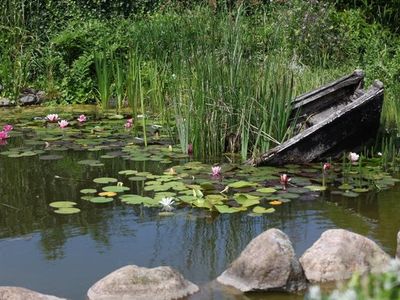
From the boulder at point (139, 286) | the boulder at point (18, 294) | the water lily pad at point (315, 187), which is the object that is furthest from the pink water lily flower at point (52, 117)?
the boulder at point (18, 294)

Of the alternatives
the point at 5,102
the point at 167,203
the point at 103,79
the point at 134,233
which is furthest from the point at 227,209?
the point at 5,102

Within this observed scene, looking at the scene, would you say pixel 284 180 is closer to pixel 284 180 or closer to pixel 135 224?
pixel 284 180

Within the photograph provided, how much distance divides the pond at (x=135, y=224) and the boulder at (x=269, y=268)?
75mm

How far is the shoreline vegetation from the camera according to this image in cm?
645

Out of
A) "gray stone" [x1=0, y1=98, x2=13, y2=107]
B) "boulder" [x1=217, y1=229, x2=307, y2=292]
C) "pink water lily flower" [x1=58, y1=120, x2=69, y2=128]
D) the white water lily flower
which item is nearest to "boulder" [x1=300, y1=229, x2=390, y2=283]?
"boulder" [x1=217, y1=229, x2=307, y2=292]

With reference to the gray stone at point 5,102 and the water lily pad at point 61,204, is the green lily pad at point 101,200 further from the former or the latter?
the gray stone at point 5,102

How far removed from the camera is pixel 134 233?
4695 mm

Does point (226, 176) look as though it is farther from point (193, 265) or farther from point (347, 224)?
point (193, 265)

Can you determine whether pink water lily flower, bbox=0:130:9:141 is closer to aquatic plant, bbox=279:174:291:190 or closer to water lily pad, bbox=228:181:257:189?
water lily pad, bbox=228:181:257:189

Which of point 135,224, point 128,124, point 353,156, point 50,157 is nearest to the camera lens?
point 135,224

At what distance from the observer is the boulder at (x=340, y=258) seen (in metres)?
3.94

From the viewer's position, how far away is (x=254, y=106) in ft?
21.1

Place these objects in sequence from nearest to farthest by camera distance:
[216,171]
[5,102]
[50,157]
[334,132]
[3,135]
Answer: [216,171] < [334,132] < [50,157] < [3,135] < [5,102]

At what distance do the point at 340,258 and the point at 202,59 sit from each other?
3046 millimetres
